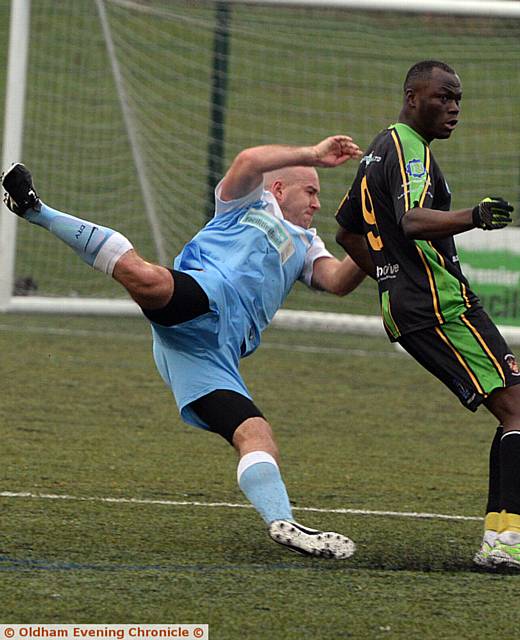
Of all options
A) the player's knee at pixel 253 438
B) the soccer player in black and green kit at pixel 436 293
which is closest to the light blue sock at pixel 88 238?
the player's knee at pixel 253 438

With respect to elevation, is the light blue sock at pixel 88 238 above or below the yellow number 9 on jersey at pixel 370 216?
below

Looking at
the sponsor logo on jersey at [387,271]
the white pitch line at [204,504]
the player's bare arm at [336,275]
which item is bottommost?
the white pitch line at [204,504]

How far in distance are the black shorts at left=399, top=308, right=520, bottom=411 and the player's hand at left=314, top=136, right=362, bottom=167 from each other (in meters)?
Result: 0.71

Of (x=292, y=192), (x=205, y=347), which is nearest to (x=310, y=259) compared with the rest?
(x=292, y=192)

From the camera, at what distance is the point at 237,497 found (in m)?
6.45

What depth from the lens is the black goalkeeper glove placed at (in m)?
4.83

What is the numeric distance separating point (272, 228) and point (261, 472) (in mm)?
1100

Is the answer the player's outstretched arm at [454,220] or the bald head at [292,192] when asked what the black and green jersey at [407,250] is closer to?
the player's outstretched arm at [454,220]

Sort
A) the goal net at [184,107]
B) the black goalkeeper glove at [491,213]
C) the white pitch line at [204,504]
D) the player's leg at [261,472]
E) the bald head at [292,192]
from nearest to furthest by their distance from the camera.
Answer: the black goalkeeper glove at [491,213] < the player's leg at [261,472] < the bald head at [292,192] < the white pitch line at [204,504] < the goal net at [184,107]

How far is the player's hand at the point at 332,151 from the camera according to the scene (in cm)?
536

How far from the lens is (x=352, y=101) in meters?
15.6

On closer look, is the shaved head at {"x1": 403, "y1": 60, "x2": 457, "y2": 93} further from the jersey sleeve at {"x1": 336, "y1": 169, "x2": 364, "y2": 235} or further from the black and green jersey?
the jersey sleeve at {"x1": 336, "y1": 169, "x2": 364, "y2": 235}

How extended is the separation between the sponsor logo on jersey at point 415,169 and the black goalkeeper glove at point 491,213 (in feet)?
1.29

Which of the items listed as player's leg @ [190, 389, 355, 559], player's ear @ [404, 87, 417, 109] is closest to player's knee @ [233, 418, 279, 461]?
player's leg @ [190, 389, 355, 559]
